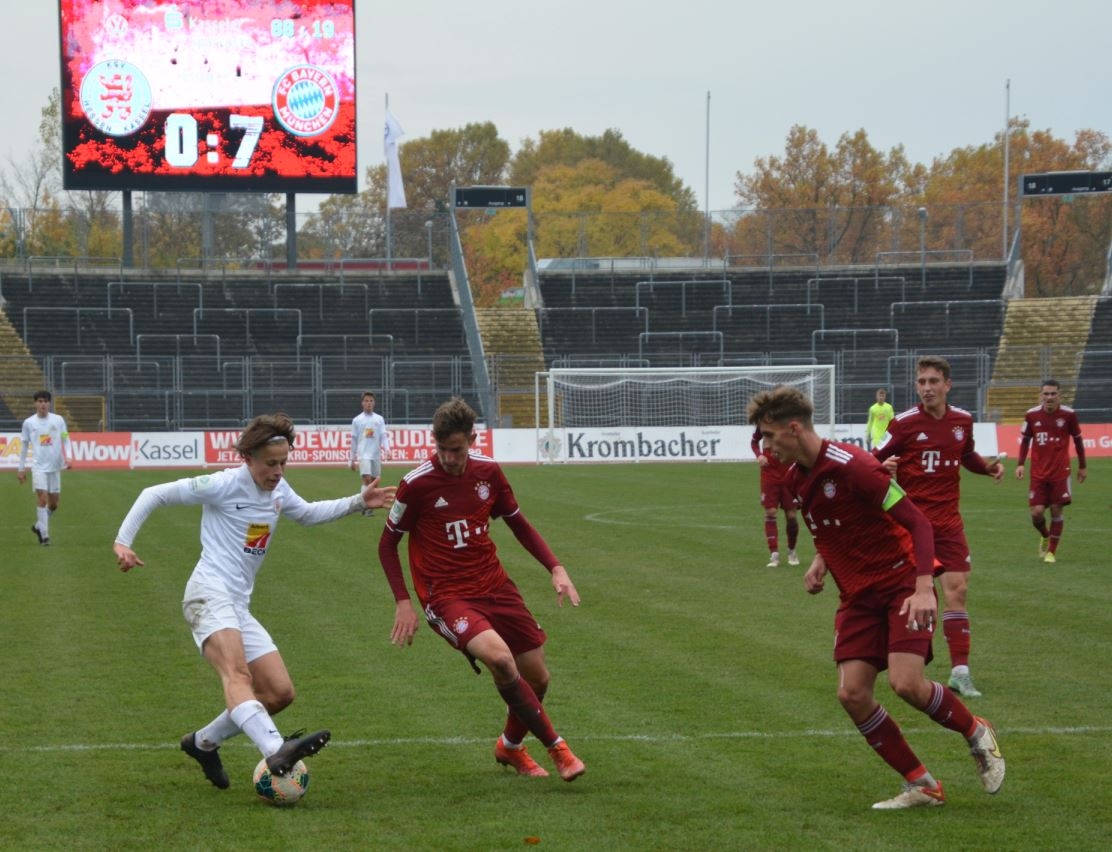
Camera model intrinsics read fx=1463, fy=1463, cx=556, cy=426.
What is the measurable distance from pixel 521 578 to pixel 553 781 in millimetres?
8955

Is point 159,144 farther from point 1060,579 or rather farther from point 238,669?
point 238,669

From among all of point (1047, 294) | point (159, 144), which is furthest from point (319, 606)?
point (1047, 294)

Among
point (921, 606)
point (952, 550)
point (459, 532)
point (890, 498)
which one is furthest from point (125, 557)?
point (952, 550)

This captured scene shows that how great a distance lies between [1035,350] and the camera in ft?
159

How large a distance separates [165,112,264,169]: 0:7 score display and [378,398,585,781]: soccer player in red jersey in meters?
41.3

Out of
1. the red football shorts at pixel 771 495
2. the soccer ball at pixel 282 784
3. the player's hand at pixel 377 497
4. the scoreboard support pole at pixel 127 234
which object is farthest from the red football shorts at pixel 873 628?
the scoreboard support pole at pixel 127 234

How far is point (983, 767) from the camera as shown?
23.5ft

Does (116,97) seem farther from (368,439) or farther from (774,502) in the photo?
(774,502)

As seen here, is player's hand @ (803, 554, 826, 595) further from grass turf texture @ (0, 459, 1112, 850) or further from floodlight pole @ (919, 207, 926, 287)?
floodlight pole @ (919, 207, 926, 287)

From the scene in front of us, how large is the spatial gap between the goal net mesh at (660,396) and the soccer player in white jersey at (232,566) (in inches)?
1388

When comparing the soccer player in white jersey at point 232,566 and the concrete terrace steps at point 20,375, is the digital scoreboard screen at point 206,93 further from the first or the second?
the soccer player in white jersey at point 232,566

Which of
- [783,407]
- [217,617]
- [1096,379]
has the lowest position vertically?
[1096,379]

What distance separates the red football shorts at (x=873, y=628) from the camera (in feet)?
23.2

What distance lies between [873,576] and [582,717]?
2950mm
